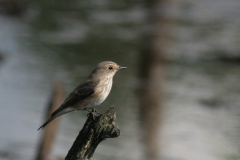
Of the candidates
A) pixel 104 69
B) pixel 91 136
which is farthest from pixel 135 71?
pixel 91 136

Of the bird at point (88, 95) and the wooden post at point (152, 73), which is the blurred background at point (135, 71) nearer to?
the wooden post at point (152, 73)

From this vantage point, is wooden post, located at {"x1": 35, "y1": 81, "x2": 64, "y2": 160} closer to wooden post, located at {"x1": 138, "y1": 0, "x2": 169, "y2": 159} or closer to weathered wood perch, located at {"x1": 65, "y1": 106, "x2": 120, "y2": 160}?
wooden post, located at {"x1": 138, "y1": 0, "x2": 169, "y2": 159}

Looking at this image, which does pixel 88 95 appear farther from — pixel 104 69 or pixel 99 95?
pixel 104 69

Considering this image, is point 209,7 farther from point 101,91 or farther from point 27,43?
point 101,91

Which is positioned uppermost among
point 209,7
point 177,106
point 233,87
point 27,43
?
point 209,7

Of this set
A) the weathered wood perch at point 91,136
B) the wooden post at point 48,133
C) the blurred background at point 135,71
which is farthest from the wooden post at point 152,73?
the weathered wood perch at point 91,136

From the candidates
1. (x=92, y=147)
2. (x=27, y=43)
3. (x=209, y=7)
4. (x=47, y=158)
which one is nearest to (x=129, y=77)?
(x=27, y=43)

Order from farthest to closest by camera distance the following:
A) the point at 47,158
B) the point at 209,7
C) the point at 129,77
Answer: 1. the point at 209,7
2. the point at 129,77
3. the point at 47,158
